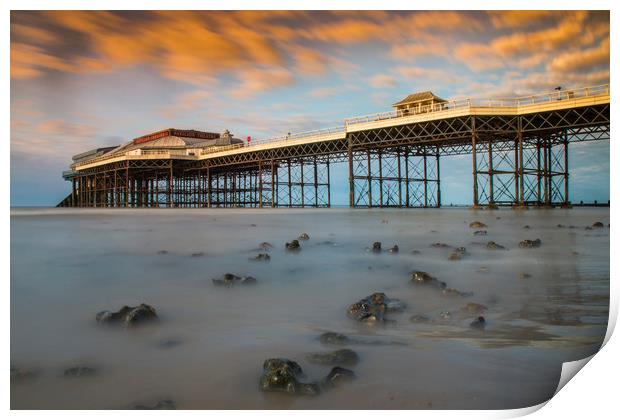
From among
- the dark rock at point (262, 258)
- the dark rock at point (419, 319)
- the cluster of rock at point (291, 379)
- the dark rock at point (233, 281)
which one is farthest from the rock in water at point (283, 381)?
the dark rock at point (262, 258)

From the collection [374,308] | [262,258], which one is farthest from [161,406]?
[262,258]

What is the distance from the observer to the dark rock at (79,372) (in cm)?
250

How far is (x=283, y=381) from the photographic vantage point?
2.35 meters

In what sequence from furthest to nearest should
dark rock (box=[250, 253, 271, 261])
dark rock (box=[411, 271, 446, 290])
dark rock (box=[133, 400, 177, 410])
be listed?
dark rock (box=[250, 253, 271, 261]), dark rock (box=[411, 271, 446, 290]), dark rock (box=[133, 400, 177, 410])

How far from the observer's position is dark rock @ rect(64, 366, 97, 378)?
2504 mm

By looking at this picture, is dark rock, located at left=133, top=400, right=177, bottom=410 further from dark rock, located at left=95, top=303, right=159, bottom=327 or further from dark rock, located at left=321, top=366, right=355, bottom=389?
dark rock, located at left=95, top=303, right=159, bottom=327

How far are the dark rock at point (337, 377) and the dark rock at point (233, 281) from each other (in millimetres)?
2151

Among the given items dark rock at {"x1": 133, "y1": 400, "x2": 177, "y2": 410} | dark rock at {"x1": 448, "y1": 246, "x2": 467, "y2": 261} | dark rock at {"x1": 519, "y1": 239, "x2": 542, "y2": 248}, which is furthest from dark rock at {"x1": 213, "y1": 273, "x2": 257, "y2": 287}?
dark rock at {"x1": 519, "y1": 239, "x2": 542, "y2": 248}

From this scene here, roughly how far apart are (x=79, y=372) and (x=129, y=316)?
26.6 inches

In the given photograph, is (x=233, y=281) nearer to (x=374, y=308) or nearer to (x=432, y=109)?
(x=374, y=308)

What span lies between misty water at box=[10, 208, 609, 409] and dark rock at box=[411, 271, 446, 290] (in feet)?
0.43

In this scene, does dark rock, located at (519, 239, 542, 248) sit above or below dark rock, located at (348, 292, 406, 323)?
above

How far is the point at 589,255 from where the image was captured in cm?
600
